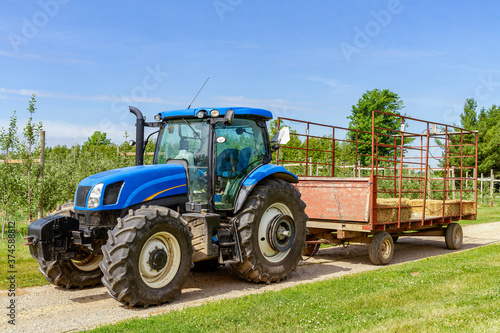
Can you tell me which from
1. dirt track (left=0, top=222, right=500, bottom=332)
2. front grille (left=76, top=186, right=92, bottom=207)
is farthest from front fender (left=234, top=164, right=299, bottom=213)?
front grille (left=76, top=186, right=92, bottom=207)

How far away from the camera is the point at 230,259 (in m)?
7.17

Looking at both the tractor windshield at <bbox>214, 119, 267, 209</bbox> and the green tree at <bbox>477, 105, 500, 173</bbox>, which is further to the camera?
the green tree at <bbox>477, 105, 500, 173</bbox>

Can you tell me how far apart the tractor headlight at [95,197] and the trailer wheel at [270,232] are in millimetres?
2114

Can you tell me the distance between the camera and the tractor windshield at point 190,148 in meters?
7.04

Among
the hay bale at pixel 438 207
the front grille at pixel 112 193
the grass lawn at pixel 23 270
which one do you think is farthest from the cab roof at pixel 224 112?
the hay bale at pixel 438 207

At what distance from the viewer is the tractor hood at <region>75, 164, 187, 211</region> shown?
6105 mm

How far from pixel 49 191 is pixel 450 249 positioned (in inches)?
406

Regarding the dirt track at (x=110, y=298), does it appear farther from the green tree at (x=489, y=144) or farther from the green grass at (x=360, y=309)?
the green tree at (x=489, y=144)

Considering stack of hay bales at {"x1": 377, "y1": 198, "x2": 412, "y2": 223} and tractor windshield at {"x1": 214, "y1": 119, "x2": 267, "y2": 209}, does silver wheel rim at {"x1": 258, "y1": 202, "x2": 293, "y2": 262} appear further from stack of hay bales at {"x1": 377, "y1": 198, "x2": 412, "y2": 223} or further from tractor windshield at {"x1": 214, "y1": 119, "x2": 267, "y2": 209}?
stack of hay bales at {"x1": 377, "y1": 198, "x2": 412, "y2": 223}

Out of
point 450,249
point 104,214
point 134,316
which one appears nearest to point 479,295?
point 134,316

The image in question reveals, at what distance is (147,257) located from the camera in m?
5.98

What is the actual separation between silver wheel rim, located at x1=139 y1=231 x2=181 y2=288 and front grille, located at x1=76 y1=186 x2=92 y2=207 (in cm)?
103

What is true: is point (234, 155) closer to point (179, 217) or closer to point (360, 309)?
point (179, 217)

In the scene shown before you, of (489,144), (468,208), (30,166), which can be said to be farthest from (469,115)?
(30,166)
